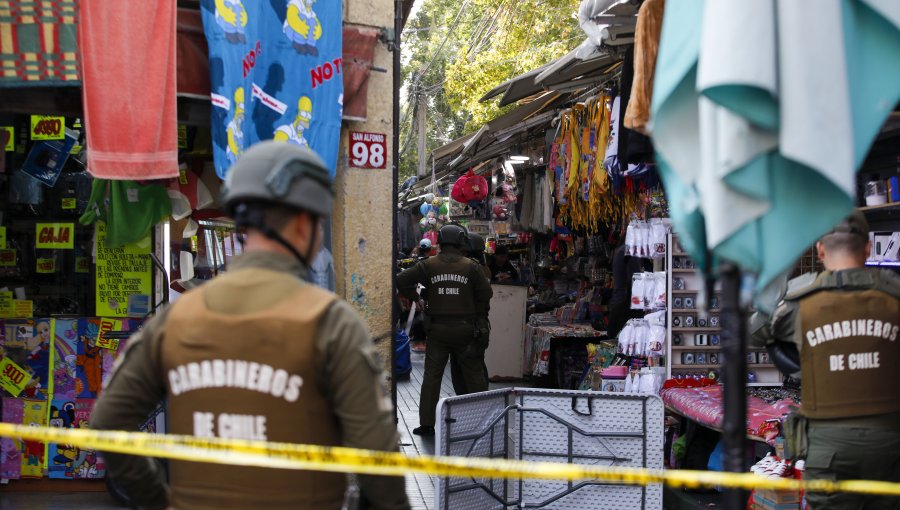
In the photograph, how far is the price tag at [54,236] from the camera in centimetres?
746

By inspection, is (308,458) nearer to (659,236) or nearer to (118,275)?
(118,275)

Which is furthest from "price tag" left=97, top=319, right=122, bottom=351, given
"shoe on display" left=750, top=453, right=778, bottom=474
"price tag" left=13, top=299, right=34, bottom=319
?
"shoe on display" left=750, top=453, right=778, bottom=474

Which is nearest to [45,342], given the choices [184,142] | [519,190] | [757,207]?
[184,142]

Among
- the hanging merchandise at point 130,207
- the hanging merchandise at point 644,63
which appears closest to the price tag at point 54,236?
the hanging merchandise at point 130,207

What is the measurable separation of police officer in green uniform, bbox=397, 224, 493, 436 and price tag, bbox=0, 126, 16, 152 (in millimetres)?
4680

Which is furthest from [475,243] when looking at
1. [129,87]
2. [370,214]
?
[129,87]

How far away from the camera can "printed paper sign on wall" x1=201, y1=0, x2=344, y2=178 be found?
5871 millimetres

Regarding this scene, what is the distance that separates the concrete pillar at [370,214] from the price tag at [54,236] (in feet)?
7.38

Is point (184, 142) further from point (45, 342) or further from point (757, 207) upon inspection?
point (757, 207)

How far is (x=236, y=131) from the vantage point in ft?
19.5

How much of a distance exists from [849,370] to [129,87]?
14.1 feet

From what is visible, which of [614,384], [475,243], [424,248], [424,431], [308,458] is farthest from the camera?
[424,248]

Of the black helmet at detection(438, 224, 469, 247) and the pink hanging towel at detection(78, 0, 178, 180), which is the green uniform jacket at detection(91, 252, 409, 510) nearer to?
the pink hanging towel at detection(78, 0, 178, 180)

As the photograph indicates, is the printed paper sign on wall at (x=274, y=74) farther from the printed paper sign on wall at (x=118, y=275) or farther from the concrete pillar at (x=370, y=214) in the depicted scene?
the printed paper sign on wall at (x=118, y=275)
